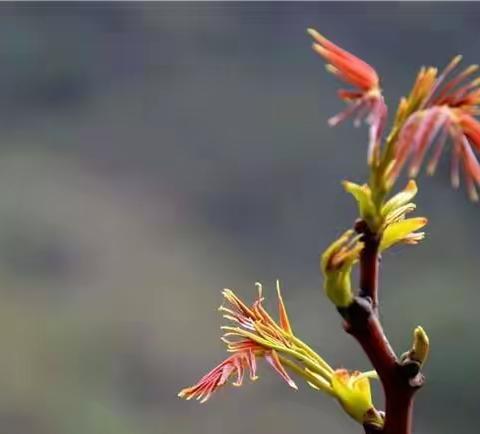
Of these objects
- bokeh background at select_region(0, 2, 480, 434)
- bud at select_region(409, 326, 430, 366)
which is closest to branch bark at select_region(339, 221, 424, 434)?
bud at select_region(409, 326, 430, 366)

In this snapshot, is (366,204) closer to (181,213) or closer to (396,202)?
(396,202)

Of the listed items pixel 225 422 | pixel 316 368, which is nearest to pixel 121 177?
pixel 225 422

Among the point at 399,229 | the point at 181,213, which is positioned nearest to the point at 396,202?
the point at 399,229

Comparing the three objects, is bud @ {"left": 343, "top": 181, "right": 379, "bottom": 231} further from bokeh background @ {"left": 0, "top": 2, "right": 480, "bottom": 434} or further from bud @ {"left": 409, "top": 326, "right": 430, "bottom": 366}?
bokeh background @ {"left": 0, "top": 2, "right": 480, "bottom": 434}

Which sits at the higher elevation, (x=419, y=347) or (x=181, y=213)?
(x=419, y=347)

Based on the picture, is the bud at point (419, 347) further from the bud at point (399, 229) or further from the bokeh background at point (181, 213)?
the bokeh background at point (181, 213)

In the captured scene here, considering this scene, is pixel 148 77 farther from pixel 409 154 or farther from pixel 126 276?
pixel 409 154

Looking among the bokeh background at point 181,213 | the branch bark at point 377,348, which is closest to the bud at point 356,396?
the branch bark at point 377,348

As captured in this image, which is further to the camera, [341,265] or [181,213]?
[181,213]
